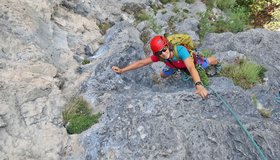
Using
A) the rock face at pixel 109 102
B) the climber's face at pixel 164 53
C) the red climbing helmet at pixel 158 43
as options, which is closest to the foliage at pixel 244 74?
the rock face at pixel 109 102

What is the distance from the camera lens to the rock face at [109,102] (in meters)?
5.34

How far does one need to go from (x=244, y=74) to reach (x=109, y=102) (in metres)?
3.36

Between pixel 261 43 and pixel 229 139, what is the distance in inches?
190

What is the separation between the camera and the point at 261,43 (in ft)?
30.6

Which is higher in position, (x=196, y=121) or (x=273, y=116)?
(x=196, y=121)

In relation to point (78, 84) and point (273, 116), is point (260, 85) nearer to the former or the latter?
point (273, 116)

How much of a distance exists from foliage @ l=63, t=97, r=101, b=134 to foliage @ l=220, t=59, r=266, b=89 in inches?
130

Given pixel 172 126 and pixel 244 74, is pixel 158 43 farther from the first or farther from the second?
pixel 244 74

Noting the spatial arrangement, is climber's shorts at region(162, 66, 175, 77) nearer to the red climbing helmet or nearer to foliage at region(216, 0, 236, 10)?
the red climbing helmet

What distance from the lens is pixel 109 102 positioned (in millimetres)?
6219

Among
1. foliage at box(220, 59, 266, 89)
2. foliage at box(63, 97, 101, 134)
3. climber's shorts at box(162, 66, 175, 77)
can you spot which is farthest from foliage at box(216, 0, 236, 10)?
foliage at box(63, 97, 101, 134)

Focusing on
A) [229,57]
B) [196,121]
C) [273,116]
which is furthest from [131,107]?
[229,57]

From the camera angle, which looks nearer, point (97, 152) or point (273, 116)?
point (97, 152)

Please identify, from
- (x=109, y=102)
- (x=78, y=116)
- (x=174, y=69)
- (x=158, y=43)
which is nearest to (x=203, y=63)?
(x=174, y=69)
